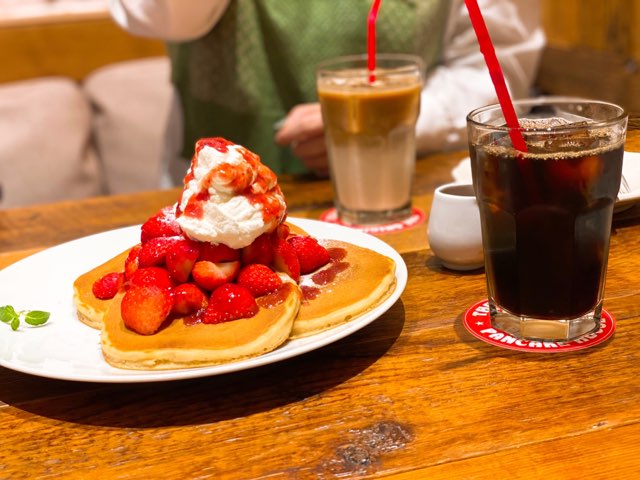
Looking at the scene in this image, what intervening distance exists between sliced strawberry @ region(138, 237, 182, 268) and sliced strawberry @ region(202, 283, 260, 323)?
0.10m

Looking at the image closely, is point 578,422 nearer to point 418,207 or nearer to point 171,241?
point 171,241

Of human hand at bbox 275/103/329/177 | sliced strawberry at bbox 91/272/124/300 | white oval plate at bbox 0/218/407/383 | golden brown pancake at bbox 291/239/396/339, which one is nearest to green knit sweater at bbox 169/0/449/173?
human hand at bbox 275/103/329/177

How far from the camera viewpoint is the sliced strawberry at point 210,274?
2.94 ft

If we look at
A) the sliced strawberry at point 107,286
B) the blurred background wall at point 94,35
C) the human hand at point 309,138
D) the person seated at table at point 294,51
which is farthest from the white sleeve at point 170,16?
the blurred background wall at point 94,35

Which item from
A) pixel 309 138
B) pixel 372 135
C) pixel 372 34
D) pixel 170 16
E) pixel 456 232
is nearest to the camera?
pixel 456 232

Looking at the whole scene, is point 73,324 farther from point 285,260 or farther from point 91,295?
point 285,260

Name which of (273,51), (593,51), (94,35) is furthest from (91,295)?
(94,35)

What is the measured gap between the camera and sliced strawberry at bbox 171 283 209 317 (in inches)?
34.5

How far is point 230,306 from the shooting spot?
33.7 inches

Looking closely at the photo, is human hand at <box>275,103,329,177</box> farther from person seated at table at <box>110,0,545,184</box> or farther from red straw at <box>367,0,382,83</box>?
red straw at <box>367,0,382,83</box>

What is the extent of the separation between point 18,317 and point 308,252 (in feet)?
1.19

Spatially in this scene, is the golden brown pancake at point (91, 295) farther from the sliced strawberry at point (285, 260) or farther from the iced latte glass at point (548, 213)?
the iced latte glass at point (548, 213)

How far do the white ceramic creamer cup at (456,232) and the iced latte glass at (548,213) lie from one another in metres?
0.15

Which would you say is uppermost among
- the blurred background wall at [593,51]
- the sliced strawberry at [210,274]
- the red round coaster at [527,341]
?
the sliced strawberry at [210,274]
